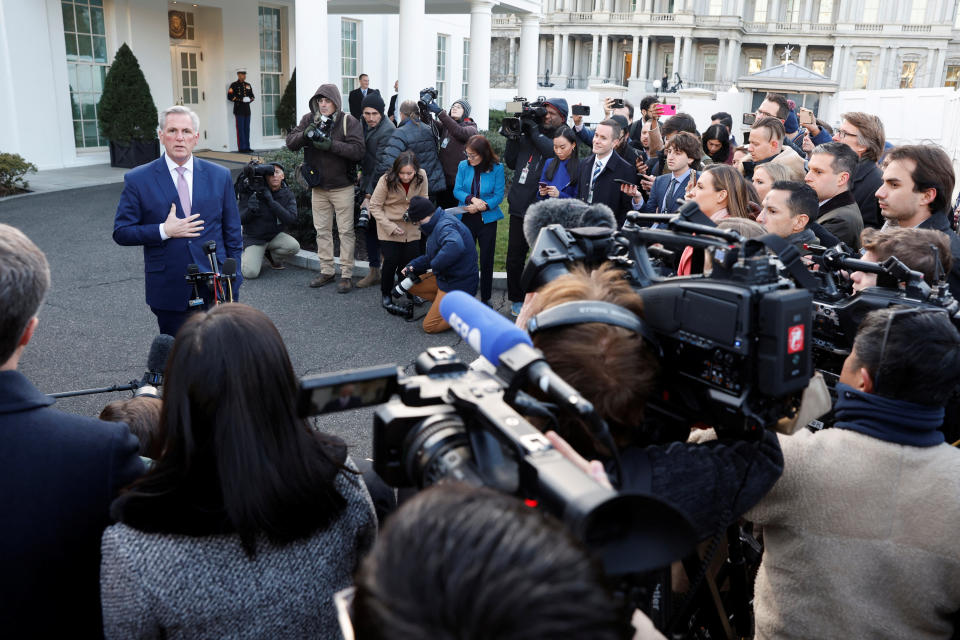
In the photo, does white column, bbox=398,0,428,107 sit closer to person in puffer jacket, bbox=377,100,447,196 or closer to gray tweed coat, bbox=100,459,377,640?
person in puffer jacket, bbox=377,100,447,196

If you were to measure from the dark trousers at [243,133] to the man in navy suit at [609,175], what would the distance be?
1337 centimetres

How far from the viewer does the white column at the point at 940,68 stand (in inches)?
2707

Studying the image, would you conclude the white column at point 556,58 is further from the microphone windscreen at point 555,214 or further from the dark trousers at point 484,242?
the microphone windscreen at point 555,214

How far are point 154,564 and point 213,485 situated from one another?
18 centimetres

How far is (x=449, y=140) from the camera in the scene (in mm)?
9094

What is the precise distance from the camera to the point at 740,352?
1.48m

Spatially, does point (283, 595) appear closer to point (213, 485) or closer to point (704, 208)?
point (213, 485)

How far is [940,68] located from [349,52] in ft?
225

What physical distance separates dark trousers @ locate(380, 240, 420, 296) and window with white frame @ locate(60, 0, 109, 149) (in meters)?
10.5

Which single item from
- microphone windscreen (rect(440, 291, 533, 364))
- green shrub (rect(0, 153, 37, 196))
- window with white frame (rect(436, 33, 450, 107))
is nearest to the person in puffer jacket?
microphone windscreen (rect(440, 291, 533, 364))

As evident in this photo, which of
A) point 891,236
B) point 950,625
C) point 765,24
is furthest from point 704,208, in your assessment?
point 765,24

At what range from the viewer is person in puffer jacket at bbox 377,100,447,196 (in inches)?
320

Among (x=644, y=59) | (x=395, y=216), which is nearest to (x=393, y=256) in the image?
(x=395, y=216)

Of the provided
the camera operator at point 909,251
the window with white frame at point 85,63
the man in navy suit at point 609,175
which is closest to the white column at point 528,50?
the window with white frame at point 85,63
